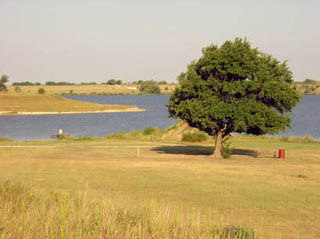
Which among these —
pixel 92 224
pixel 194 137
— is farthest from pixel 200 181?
pixel 194 137

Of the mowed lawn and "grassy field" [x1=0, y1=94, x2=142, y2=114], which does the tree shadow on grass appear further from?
"grassy field" [x1=0, y1=94, x2=142, y2=114]

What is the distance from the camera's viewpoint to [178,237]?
34.1ft

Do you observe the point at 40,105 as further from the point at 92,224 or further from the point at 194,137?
the point at 92,224

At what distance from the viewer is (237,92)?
3431 cm

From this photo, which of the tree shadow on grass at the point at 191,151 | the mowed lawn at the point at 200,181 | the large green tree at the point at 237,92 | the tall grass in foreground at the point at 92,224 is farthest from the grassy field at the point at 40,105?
the tall grass in foreground at the point at 92,224

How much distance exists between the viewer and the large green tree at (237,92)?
110ft

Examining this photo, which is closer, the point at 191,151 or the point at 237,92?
the point at 237,92

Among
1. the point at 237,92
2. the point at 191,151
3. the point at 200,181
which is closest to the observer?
the point at 200,181

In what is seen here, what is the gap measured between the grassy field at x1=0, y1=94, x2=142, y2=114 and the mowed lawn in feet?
346

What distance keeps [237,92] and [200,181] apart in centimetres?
1161

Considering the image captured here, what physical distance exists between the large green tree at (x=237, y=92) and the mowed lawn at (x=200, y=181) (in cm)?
293

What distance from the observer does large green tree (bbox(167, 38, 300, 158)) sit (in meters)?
33.6

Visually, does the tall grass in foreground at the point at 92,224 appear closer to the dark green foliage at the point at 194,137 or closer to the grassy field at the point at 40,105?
the dark green foliage at the point at 194,137

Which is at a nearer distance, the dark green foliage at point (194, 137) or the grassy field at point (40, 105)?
the dark green foliage at point (194, 137)
